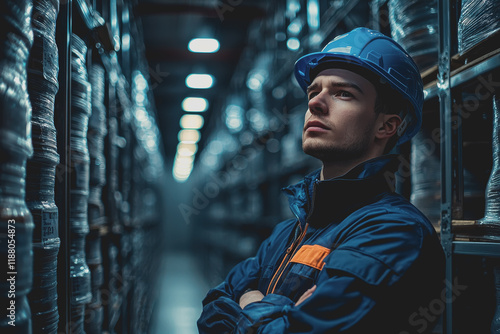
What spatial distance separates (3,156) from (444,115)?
1911 mm

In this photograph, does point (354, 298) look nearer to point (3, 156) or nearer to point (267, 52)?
point (3, 156)

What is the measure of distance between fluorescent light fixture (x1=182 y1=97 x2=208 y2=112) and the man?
463 inches

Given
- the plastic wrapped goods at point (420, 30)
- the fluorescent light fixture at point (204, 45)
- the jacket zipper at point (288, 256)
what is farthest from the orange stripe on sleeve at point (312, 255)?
the fluorescent light fixture at point (204, 45)

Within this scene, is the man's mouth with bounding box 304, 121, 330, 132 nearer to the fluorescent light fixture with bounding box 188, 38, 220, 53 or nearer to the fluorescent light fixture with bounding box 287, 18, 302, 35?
the fluorescent light fixture with bounding box 287, 18, 302, 35

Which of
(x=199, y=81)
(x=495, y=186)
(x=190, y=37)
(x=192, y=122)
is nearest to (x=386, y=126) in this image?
(x=495, y=186)

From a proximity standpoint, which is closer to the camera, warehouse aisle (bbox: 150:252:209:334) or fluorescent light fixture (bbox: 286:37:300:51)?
fluorescent light fixture (bbox: 286:37:300:51)

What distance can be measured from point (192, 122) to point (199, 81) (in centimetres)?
501

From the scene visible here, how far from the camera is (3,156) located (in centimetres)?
113

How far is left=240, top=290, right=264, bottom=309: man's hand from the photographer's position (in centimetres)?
203

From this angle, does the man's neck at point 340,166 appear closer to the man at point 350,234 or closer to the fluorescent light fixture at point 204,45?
the man at point 350,234

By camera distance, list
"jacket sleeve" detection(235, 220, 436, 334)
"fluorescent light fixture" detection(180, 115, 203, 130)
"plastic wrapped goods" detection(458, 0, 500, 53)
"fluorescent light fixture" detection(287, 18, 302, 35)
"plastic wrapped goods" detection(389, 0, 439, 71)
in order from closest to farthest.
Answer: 1. "jacket sleeve" detection(235, 220, 436, 334)
2. "plastic wrapped goods" detection(458, 0, 500, 53)
3. "plastic wrapped goods" detection(389, 0, 439, 71)
4. "fluorescent light fixture" detection(287, 18, 302, 35)
5. "fluorescent light fixture" detection(180, 115, 203, 130)

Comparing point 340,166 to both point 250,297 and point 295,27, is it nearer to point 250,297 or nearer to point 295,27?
point 250,297

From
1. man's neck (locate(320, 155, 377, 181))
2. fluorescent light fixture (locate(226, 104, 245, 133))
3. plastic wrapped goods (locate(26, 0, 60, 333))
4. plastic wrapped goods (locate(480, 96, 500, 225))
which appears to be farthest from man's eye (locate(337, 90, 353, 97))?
fluorescent light fixture (locate(226, 104, 245, 133))

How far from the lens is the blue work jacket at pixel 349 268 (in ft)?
4.89
